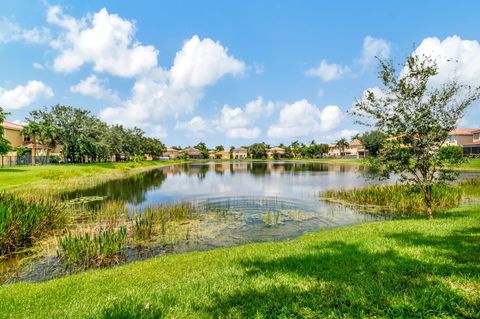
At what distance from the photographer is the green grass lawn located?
500cm

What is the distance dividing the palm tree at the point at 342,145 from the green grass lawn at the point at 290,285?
15904cm

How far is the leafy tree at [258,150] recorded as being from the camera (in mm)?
173500

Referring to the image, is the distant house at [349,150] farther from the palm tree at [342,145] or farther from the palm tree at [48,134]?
the palm tree at [48,134]

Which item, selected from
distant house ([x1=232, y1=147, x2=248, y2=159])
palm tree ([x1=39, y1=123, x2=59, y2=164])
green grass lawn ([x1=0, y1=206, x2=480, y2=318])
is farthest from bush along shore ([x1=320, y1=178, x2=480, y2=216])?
distant house ([x1=232, y1=147, x2=248, y2=159])

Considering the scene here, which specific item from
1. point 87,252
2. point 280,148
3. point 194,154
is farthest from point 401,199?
point 280,148

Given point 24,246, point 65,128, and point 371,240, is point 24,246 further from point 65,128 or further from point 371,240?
point 65,128

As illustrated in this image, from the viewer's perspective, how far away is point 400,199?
795 inches

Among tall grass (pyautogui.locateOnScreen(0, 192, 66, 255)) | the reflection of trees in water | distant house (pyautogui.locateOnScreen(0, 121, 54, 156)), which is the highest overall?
distant house (pyautogui.locateOnScreen(0, 121, 54, 156))

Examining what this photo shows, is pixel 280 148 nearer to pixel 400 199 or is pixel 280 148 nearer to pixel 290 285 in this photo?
pixel 400 199

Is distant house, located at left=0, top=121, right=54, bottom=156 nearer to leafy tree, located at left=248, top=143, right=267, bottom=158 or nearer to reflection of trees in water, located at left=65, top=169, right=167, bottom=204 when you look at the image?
reflection of trees in water, located at left=65, top=169, right=167, bottom=204

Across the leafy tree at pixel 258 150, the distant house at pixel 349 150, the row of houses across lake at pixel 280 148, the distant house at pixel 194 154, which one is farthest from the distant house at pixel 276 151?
the distant house at pixel 194 154

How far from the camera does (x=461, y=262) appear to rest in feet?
22.1

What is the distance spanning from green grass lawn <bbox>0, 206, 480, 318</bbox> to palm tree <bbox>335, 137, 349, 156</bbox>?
159039 mm

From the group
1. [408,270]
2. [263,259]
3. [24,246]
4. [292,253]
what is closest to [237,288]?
[263,259]
